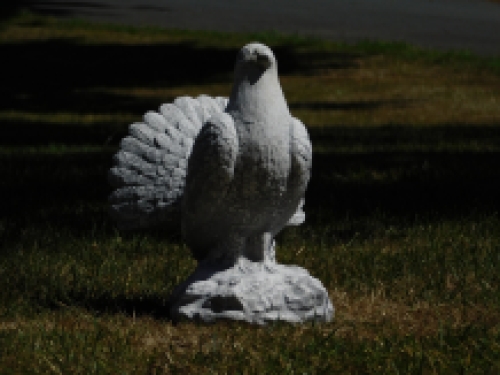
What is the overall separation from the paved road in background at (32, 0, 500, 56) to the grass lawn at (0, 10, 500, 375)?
489cm

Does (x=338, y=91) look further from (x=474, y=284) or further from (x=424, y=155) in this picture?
(x=474, y=284)

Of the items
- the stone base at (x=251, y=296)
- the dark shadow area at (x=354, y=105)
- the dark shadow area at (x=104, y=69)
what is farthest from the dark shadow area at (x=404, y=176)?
the dark shadow area at (x=104, y=69)

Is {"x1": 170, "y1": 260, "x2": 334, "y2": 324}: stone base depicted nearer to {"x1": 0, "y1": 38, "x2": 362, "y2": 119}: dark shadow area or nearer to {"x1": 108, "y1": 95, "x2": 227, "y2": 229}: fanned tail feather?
{"x1": 108, "y1": 95, "x2": 227, "y2": 229}: fanned tail feather

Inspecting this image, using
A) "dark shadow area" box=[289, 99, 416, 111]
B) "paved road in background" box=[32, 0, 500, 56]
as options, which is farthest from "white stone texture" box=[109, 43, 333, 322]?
"paved road in background" box=[32, 0, 500, 56]

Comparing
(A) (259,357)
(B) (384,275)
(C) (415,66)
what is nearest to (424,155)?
(B) (384,275)

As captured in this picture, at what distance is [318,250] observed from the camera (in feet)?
21.1

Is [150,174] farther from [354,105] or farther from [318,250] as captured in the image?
[354,105]

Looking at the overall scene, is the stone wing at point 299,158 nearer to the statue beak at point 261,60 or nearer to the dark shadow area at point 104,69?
the statue beak at point 261,60

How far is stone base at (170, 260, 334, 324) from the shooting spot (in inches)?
185

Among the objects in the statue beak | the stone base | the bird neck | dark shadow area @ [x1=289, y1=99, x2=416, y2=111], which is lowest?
dark shadow area @ [x1=289, y1=99, x2=416, y2=111]

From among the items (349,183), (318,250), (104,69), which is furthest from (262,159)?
(104,69)

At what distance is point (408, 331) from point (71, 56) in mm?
15636

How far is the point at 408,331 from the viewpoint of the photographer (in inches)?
188

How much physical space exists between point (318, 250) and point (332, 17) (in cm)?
1702
